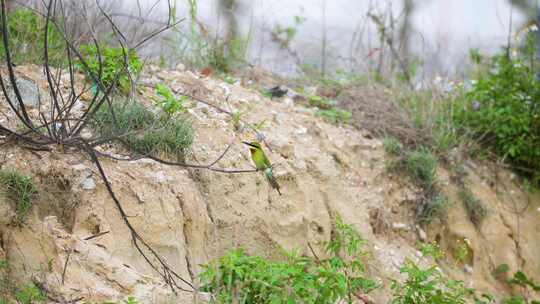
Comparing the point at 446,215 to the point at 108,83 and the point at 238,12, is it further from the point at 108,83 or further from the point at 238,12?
the point at 108,83

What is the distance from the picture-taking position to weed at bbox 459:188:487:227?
6285 mm

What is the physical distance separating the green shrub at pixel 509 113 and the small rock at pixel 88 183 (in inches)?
154

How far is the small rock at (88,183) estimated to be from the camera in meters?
3.98

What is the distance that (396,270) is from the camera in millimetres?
5422

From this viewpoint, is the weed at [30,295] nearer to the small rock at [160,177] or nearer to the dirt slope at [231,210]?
the dirt slope at [231,210]

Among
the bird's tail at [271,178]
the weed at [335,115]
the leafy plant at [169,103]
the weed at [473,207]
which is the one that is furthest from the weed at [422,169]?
the leafy plant at [169,103]

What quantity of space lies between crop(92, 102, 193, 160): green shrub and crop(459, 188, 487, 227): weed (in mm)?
2785

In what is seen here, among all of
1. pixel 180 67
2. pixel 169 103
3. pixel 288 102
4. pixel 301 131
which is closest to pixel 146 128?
pixel 169 103

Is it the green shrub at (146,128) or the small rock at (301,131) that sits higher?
the green shrub at (146,128)

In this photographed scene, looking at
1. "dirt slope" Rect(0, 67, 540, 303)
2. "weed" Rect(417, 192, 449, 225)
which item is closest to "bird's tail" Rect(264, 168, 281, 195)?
"dirt slope" Rect(0, 67, 540, 303)

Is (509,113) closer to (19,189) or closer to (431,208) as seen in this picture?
(431,208)

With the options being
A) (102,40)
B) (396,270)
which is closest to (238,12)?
(102,40)

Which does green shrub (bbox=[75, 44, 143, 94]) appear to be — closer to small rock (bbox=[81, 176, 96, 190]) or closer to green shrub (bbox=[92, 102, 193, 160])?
green shrub (bbox=[92, 102, 193, 160])

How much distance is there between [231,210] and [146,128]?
0.72 metres
